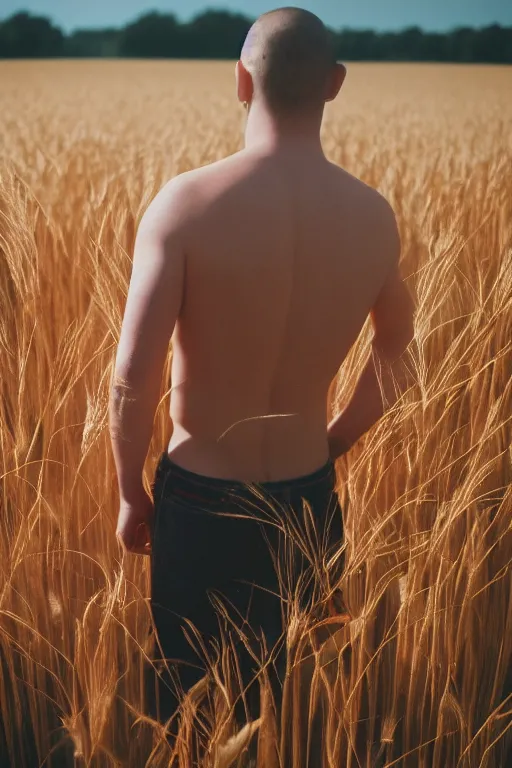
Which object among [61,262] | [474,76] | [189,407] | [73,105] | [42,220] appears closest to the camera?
[189,407]

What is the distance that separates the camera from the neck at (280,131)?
0.77 m

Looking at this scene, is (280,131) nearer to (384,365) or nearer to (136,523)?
(384,365)

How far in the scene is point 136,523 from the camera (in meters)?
0.92

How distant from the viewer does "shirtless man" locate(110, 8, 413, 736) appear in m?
0.75

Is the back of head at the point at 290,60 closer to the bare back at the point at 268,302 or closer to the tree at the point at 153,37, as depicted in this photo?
the bare back at the point at 268,302

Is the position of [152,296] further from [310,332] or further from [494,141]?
[494,141]

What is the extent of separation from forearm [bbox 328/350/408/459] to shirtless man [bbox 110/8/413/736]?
49mm

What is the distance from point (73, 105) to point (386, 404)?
28.4 ft

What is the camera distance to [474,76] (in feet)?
67.3

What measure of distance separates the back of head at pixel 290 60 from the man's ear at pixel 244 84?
0.02 m

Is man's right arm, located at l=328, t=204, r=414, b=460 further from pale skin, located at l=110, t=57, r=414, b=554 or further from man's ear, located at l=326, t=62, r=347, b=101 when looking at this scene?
man's ear, located at l=326, t=62, r=347, b=101

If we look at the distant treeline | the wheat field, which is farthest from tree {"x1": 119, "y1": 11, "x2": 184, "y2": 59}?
the wheat field

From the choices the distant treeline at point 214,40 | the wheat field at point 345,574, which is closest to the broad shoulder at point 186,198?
the wheat field at point 345,574

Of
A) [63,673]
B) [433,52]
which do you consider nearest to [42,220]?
[63,673]
